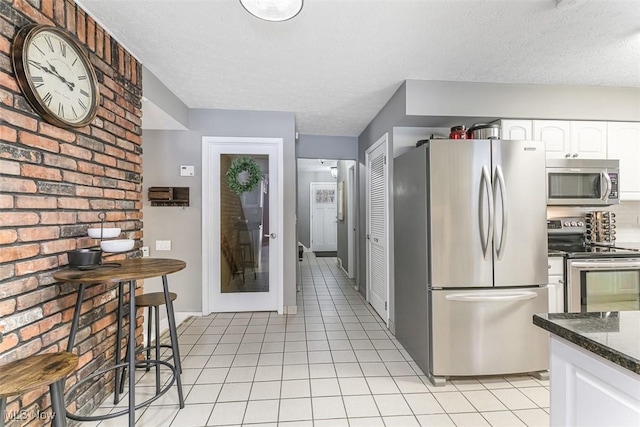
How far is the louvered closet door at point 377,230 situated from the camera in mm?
3354

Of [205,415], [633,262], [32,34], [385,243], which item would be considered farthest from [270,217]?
[633,262]

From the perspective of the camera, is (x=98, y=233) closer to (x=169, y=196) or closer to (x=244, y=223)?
(x=169, y=196)

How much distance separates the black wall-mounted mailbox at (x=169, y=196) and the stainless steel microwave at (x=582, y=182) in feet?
12.2


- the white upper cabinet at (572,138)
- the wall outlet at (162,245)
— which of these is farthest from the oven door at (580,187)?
the wall outlet at (162,245)

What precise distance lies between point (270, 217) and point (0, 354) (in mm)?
2534

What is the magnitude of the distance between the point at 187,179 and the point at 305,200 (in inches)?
218

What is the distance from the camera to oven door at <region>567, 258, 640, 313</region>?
2.46m

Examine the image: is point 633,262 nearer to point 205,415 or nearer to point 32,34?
point 205,415

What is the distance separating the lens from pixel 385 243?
3.28 m

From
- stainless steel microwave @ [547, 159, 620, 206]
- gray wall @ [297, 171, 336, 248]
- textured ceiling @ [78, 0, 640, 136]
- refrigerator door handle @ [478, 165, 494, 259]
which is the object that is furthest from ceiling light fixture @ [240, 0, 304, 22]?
gray wall @ [297, 171, 336, 248]

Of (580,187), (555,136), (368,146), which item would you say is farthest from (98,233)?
(580,187)

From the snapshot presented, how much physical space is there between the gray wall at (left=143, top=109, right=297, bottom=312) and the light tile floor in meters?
0.63

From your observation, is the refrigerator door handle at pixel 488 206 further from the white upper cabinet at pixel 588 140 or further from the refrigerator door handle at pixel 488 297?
the white upper cabinet at pixel 588 140

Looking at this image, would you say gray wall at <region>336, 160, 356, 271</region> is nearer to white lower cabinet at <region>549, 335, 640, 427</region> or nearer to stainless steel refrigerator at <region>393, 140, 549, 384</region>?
stainless steel refrigerator at <region>393, 140, 549, 384</region>
